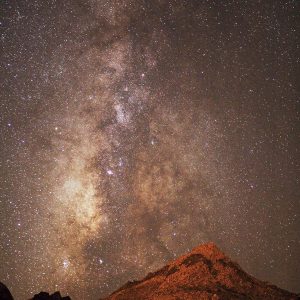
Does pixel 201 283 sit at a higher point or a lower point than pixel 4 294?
lower

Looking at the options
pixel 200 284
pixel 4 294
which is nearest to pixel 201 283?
pixel 200 284

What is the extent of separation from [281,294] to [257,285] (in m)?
0.98

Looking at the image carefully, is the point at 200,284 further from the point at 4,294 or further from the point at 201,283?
the point at 4,294

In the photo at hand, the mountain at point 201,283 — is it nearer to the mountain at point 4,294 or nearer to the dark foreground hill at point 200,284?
the dark foreground hill at point 200,284

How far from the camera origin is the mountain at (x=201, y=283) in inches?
568

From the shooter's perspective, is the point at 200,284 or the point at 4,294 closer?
the point at 4,294

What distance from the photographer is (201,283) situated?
600 inches

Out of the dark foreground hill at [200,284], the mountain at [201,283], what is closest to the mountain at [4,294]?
the dark foreground hill at [200,284]

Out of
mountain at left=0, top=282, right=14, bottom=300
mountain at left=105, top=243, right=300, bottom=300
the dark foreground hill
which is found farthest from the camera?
mountain at left=105, top=243, right=300, bottom=300

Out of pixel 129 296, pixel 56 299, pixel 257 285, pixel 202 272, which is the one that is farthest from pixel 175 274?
pixel 56 299

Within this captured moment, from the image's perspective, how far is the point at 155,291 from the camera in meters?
15.3

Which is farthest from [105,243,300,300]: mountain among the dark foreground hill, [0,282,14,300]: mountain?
[0,282,14,300]: mountain

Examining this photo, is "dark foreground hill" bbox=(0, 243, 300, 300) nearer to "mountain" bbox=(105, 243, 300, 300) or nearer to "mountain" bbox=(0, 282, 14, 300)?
"mountain" bbox=(105, 243, 300, 300)

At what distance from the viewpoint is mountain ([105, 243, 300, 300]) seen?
14.4 meters
